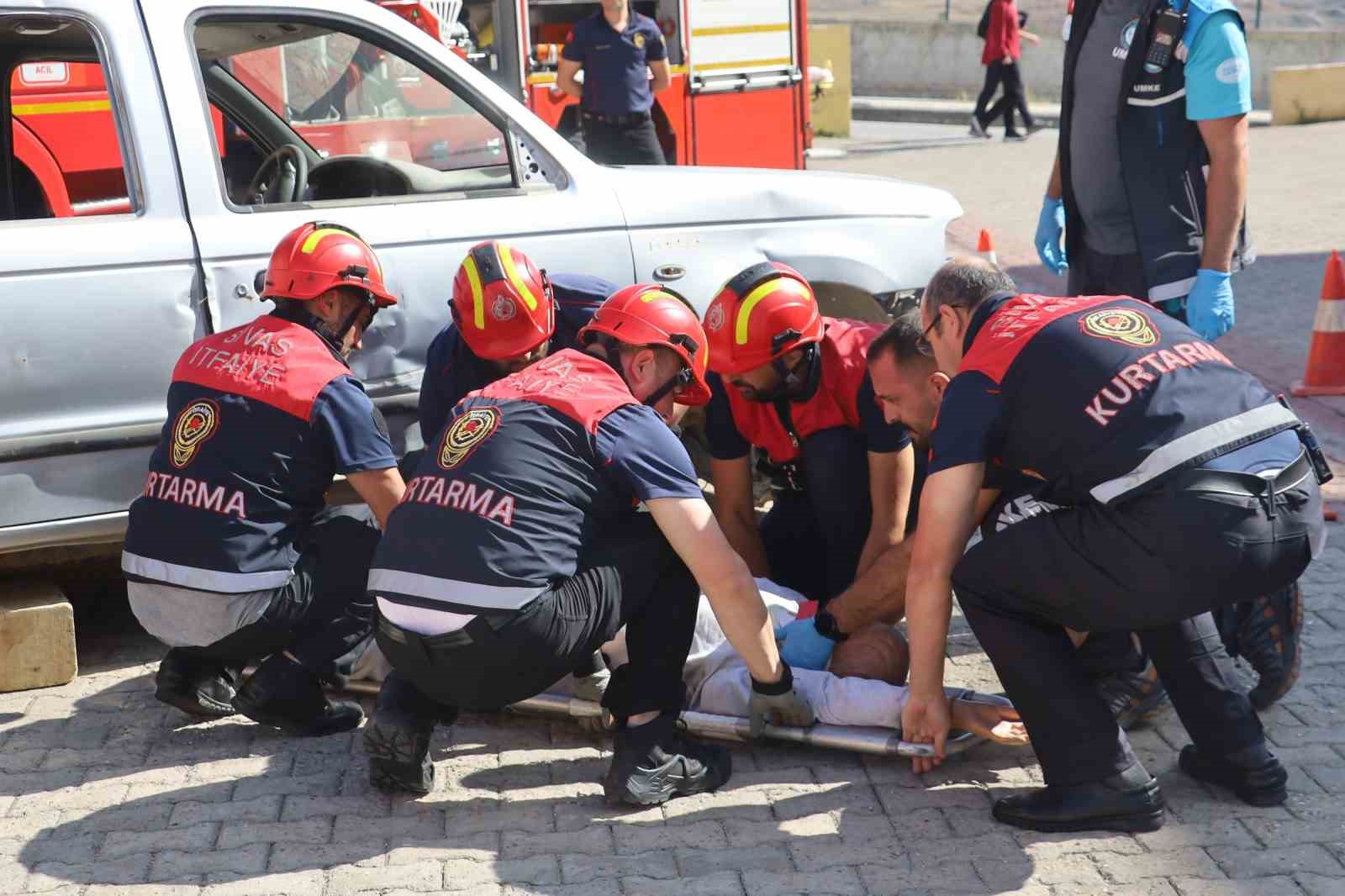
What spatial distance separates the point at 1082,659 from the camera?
12.2ft

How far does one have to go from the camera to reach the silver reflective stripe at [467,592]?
3197 mm

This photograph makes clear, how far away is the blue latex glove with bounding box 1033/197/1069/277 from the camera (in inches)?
194

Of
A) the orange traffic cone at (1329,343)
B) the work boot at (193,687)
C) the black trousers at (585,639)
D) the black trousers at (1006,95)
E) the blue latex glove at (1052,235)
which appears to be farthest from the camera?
the black trousers at (1006,95)

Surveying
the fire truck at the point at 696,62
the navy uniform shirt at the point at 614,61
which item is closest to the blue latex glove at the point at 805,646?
the fire truck at the point at 696,62

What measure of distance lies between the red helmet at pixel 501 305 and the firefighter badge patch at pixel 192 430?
2.25 feet

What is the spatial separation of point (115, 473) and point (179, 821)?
113 centimetres

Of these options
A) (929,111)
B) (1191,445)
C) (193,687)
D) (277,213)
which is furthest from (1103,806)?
(929,111)

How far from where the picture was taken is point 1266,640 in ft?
12.3

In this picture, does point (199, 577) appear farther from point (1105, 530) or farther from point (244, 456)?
point (1105, 530)

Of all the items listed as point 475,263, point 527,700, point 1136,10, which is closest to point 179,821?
point 527,700

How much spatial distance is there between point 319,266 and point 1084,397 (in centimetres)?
193

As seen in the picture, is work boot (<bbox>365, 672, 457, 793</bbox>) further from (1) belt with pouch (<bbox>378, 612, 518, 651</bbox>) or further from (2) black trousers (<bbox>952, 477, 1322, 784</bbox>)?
(2) black trousers (<bbox>952, 477, 1322, 784</bbox>)

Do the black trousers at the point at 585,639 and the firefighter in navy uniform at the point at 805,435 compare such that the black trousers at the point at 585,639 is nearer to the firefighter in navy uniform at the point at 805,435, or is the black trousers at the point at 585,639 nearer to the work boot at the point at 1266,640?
the firefighter in navy uniform at the point at 805,435

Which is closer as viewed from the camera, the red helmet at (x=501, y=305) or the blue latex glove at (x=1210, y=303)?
the red helmet at (x=501, y=305)
